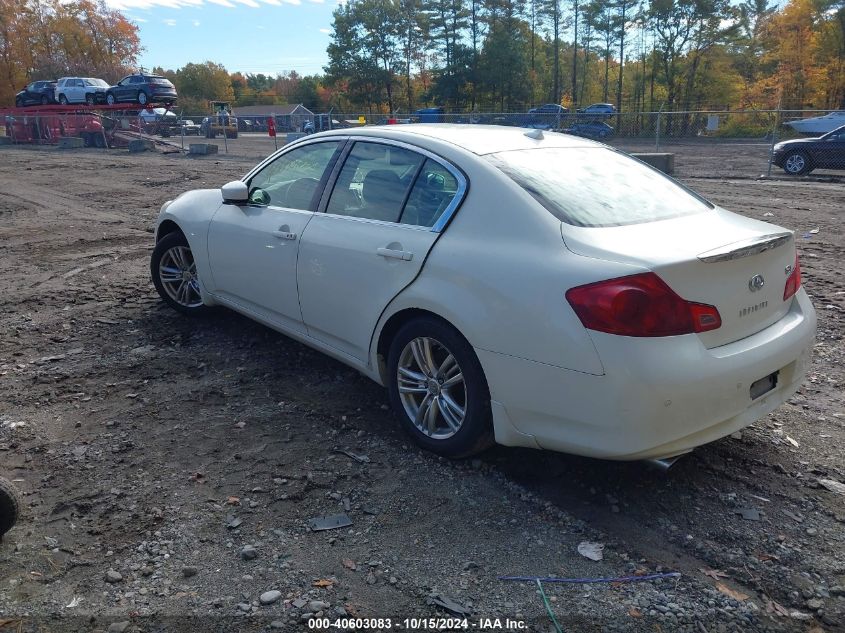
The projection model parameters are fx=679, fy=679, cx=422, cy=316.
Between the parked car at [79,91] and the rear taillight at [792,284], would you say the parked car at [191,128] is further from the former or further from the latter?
the rear taillight at [792,284]

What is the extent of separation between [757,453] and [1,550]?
3659 mm

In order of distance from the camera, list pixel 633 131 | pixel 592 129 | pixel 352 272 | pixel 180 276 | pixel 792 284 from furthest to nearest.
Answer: pixel 633 131 < pixel 592 129 < pixel 180 276 < pixel 352 272 < pixel 792 284

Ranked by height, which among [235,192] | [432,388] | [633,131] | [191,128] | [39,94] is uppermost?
[39,94]

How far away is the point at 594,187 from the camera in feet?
11.7

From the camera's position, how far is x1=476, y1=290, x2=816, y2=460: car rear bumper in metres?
2.73

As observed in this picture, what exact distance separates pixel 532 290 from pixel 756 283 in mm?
1056

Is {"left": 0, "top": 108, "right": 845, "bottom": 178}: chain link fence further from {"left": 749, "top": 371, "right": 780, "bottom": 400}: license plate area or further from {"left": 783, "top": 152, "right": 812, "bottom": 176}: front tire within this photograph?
{"left": 749, "top": 371, "right": 780, "bottom": 400}: license plate area

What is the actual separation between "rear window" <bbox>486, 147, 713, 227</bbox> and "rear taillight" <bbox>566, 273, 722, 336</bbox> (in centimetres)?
50

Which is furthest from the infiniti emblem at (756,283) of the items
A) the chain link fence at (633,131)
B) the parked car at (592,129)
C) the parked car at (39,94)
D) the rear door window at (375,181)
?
the parked car at (39,94)

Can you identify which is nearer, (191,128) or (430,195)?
(430,195)

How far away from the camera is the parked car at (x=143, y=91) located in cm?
3806

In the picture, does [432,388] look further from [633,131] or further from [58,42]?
[58,42]

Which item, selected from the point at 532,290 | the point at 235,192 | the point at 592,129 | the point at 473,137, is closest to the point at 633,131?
the point at 592,129

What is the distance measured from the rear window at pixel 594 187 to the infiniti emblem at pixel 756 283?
21.6 inches
